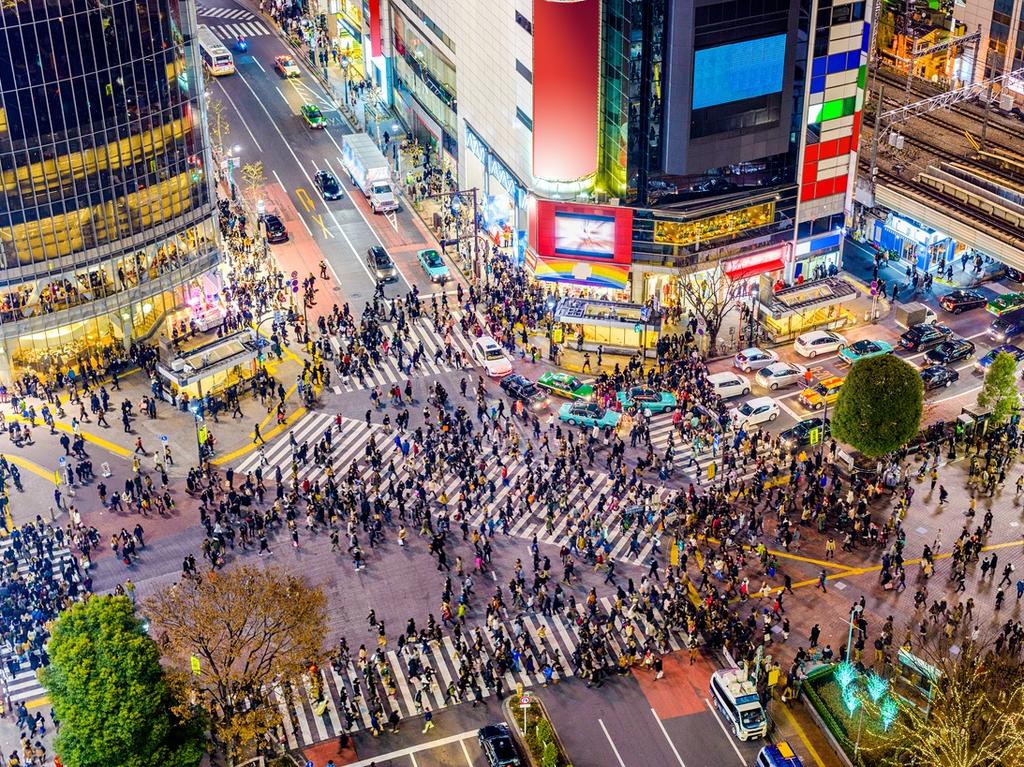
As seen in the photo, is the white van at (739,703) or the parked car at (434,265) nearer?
the white van at (739,703)

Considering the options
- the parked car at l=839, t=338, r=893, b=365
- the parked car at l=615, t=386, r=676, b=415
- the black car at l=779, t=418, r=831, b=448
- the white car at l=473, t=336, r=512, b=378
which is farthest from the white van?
the parked car at l=839, t=338, r=893, b=365

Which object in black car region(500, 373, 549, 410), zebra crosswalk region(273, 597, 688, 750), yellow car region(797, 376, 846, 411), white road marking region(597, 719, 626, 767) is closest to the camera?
white road marking region(597, 719, 626, 767)

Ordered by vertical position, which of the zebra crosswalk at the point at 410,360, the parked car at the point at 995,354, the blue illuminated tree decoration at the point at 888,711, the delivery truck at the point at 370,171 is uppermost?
the delivery truck at the point at 370,171

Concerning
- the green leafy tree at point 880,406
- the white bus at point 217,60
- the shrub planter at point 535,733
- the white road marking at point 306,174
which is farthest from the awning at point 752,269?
the white bus at point 217,60

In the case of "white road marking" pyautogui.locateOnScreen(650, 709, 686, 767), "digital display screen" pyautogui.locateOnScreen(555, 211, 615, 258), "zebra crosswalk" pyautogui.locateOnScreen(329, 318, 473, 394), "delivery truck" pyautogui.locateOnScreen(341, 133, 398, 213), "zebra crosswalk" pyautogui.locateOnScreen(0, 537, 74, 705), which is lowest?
"white road marking" pyautogui.locateOnScreen(650, 709, 686, 767)

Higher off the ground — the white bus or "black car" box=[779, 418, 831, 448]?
the white bus

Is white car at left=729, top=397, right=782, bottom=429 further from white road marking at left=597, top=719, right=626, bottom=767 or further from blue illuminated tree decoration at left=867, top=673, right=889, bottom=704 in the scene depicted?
white road marking at left=597, top=719, right=626, bottom=767

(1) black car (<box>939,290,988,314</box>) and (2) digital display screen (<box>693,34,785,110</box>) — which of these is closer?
(2) digital display screen (<box>693,34,785,110</box>)

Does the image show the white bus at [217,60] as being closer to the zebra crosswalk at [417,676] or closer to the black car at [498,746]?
the zebra crosswalk at [417,676]
